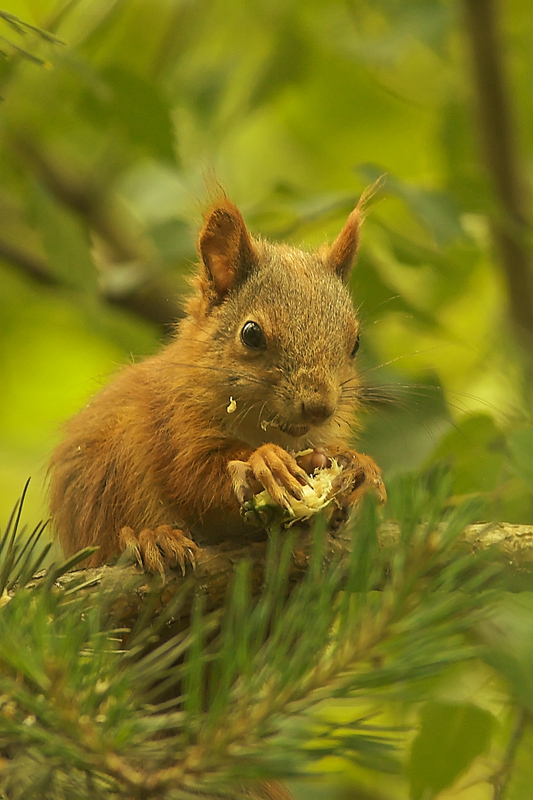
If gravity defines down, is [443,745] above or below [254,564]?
below

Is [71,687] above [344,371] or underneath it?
underneath

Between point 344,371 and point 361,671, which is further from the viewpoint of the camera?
point 344,371

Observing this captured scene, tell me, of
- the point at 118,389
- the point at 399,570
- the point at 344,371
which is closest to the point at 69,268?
the point at 118,389

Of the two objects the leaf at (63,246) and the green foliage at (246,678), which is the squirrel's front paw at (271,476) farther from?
the leaf at (63,246)

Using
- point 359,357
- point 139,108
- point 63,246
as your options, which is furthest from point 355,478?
point 139,108

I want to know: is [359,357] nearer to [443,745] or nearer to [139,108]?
[139,108]

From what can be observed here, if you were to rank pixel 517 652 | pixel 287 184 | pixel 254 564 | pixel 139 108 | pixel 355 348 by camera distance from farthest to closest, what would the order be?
pixel 287 184 < pixel 139 108 < pixel 355 348 < pixel 254 564 < pixel 517 652

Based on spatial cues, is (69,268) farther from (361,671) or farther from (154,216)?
(361,671)
